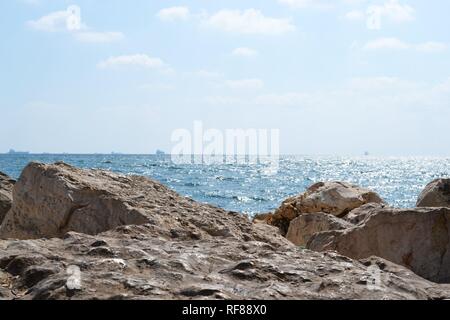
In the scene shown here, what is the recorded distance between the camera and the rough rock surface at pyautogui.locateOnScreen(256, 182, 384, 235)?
18391 millimetres

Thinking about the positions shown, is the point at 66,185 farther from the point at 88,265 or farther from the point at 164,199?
the point at 88,265

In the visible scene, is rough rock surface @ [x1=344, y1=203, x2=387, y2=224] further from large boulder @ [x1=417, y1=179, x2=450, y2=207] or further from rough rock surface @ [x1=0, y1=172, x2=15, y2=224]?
rough rock surface @ [x1=0, y1=172, x2=15, y2=224]

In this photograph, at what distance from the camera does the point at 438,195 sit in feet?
44.1

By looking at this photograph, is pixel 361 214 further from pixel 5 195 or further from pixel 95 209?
pixel 5 195

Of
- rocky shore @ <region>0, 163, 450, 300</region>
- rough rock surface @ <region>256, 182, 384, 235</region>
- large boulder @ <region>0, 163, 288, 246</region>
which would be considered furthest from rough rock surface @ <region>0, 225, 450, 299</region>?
rough rock surface @ <region>256, 182, 384, 235</region>

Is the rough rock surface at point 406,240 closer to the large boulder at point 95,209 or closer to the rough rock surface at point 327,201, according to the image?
the large boulder at point 95,209

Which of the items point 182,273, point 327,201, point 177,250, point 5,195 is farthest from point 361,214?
point 5,195

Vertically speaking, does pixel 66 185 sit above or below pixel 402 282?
above

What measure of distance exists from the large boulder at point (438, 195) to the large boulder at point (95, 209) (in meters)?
6.48

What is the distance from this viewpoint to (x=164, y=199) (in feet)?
28.6

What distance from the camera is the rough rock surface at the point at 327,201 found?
60.3ft

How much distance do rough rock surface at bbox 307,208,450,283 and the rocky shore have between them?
15 millimetres

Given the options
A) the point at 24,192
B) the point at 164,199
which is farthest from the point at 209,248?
the point at 24,192
